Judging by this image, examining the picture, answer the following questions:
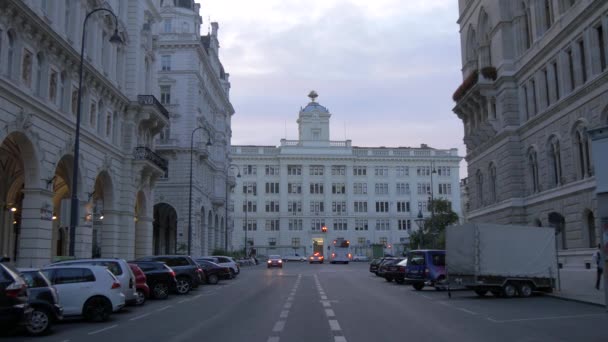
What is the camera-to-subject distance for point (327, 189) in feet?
367

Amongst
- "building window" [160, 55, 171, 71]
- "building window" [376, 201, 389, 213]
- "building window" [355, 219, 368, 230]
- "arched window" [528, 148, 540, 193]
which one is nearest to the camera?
"arched window" [528, 148, 540, 193]

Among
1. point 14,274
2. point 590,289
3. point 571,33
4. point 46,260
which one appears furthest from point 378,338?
point 571,33

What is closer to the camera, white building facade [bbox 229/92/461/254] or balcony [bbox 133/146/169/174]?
balcony [bbox 133/146/169/174]

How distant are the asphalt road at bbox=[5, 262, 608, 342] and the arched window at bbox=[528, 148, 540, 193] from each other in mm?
16661

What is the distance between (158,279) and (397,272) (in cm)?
1489

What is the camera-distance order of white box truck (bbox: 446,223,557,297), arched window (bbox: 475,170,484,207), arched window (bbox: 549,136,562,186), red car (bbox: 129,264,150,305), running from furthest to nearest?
arched window (bbox: 475,170,484,207)
arched window (bbox: 549,136,562,186)
white box truck (bbox: 446,223,557,297)
red car (bbox: 129,264,150,305)

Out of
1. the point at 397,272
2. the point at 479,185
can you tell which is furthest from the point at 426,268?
the point at 479,185

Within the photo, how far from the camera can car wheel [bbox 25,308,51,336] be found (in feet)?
45.4

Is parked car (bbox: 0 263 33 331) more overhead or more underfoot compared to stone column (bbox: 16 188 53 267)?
more underfoot

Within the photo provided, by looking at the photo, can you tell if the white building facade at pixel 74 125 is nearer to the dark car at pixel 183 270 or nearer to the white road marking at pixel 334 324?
the dark car at pixel 183 270

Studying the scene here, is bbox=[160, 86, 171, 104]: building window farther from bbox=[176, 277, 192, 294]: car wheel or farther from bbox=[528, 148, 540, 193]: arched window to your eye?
bbox=[176, 277, 192, 294]: car wheel

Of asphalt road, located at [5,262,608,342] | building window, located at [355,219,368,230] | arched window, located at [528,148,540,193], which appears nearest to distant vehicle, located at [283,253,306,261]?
building window, located at [355,219,368,230]

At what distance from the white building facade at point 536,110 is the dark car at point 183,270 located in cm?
1570

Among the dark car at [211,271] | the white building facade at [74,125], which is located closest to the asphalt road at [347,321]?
the white building facade at [74,125]
